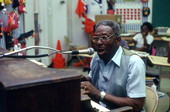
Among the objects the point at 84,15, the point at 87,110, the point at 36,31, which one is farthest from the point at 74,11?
→ the point at 87,110

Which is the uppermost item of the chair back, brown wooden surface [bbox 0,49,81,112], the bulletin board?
the bulletin board

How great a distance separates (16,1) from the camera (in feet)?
11.5

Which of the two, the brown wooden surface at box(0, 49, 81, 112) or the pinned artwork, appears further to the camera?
the pinned artwork

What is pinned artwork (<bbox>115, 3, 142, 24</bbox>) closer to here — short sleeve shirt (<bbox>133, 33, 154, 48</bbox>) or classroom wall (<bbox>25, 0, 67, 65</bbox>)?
short sleeve shirt (<bbox>133, 33, 154, 48</bbox>)

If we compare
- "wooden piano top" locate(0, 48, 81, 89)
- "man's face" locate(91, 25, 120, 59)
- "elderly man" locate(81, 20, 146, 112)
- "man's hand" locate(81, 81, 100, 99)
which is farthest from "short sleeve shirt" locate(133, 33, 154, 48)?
"wooden piano top" locate(0, 48, 81, 89)

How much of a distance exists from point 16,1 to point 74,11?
14.4 feet

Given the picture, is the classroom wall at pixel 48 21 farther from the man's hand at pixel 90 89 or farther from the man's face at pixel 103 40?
the man's hand at pixel 90 89

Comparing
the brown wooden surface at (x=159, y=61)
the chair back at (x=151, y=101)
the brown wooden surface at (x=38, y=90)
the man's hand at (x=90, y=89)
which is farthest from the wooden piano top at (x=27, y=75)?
the brown wooden surface at (x=159, y=61)

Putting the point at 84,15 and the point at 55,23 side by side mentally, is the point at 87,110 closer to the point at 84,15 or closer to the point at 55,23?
the point at 55,23

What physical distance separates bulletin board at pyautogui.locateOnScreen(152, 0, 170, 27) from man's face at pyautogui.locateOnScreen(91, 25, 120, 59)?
605cm

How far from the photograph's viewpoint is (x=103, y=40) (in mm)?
1942

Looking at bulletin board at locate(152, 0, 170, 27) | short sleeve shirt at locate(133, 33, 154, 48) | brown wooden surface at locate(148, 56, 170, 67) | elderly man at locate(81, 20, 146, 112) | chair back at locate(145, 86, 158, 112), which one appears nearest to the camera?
elderly man at locate(81, 20, 146, 112)

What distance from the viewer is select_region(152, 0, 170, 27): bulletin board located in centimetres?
757

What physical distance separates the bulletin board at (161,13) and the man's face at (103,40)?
6.05m
